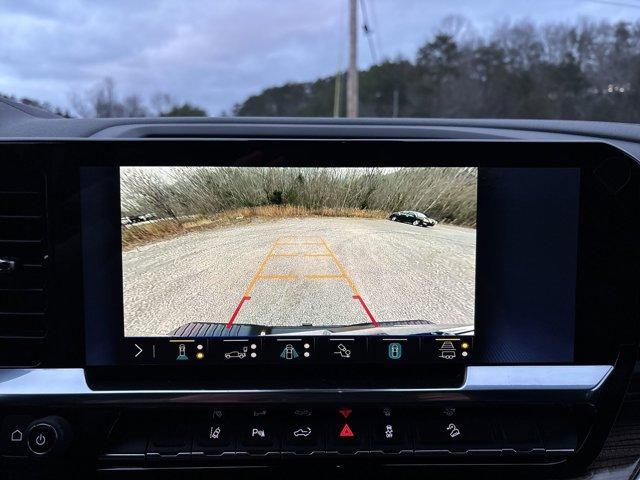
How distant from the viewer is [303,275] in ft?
5.04

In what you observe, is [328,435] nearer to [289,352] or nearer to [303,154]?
[289,352]

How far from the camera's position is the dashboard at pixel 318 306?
4.87 feet

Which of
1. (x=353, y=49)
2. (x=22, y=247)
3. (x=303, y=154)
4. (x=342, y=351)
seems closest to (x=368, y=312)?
(x=342, y=351)

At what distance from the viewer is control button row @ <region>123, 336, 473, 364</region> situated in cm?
148

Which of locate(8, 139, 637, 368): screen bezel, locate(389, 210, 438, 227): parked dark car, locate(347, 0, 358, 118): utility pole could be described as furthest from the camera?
locate(347, 0, 358, 118): utility pole

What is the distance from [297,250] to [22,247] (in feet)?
2.37

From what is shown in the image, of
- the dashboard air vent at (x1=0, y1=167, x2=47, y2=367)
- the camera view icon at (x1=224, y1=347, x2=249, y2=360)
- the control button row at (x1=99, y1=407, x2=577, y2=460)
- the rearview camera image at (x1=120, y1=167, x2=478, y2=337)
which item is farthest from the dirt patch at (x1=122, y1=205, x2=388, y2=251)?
the control button row at (x1=99, y1=407, x2=577, y2=460)

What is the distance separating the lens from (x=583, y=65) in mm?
7652

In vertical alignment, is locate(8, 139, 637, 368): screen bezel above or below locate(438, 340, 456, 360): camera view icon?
above

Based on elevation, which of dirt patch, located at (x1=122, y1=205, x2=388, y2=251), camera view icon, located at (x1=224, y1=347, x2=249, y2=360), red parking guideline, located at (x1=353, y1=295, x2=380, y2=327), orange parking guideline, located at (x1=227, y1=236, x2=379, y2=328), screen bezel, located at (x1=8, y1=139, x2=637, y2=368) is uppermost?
screen bezel, located at (x1=8, y1=139, x2=637, y2=368)

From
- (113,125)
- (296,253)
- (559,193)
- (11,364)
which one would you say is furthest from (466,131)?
(11,364)

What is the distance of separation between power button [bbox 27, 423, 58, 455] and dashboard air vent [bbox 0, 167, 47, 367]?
9.7 inches

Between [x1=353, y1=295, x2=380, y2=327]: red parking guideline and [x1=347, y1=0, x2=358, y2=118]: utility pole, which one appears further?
[x1=347, y1=0, x2=358, y2=118]: utility pole

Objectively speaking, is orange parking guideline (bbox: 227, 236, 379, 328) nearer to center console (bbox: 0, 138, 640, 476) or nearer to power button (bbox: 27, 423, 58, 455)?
center console (bbox: 0, 138, 640, 476)
